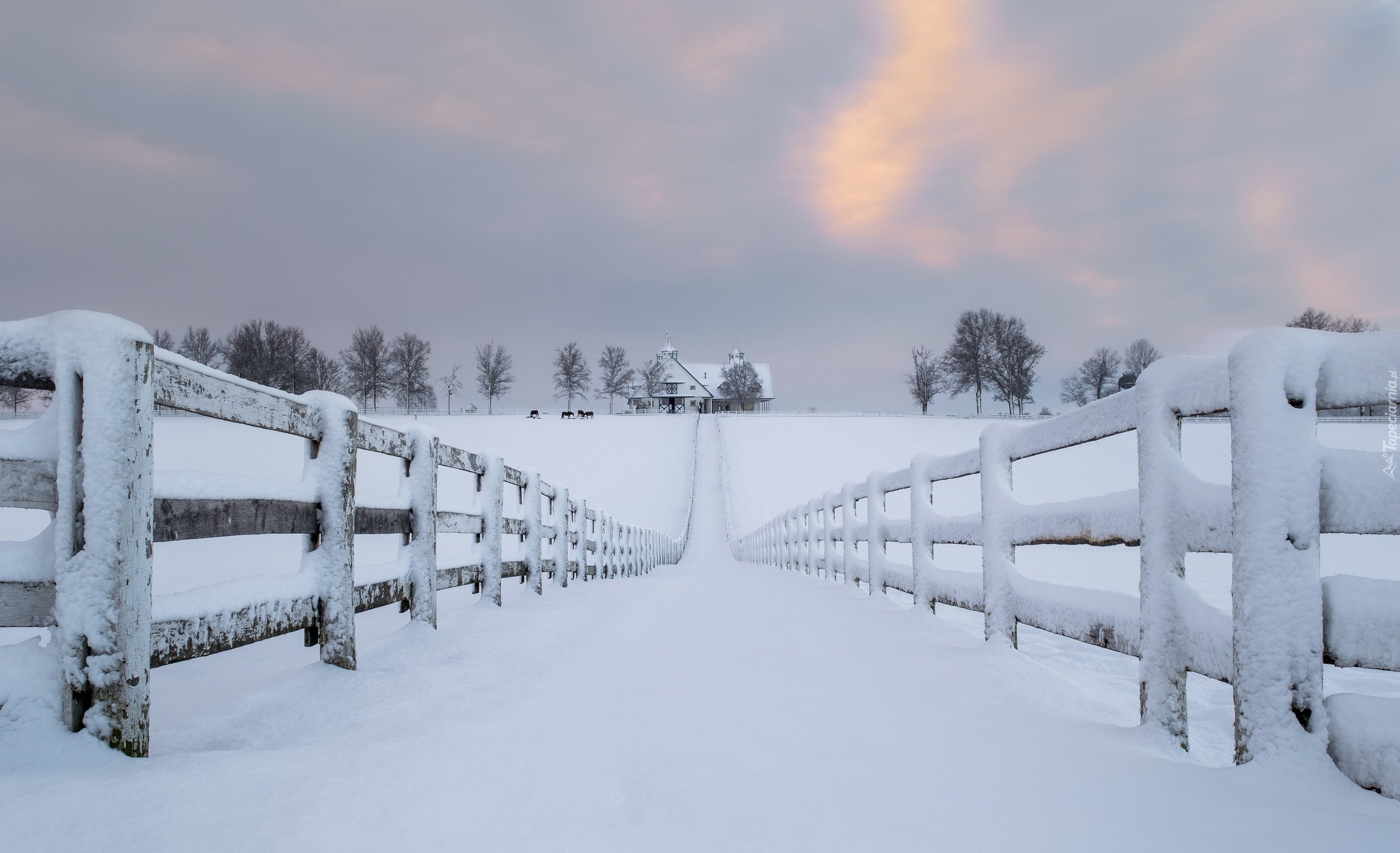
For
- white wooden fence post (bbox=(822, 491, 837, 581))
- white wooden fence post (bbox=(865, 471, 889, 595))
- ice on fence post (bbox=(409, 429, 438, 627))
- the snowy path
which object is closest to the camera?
the snowy path

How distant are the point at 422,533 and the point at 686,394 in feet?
325

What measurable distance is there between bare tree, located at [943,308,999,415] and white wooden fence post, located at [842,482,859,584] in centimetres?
7599

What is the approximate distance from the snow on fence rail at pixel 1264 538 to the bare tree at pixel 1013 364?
79.8 meters

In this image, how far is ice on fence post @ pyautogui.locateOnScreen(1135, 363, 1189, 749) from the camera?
7.32 ft

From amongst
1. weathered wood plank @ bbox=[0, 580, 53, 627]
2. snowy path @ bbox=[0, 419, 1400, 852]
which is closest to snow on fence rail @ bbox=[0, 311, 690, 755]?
weathered wood plank @ bbox=[0, 580, 53, 627]

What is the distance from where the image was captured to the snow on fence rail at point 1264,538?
175 centimetres

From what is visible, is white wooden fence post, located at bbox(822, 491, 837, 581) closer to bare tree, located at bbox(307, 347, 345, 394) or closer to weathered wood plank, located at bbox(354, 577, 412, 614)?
weathered wood plank, located at bbox(354, 577, 412, 614)

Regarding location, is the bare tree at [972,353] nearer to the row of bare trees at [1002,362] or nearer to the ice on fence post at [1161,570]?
the row of bare trees at [1002,362]

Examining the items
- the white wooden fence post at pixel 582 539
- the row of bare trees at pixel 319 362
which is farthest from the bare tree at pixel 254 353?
the white wooden fence post at pixel 582 539

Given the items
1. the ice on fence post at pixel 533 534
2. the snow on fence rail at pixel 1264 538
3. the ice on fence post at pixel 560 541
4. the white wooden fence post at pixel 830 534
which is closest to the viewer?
the snow on fence rail at pixel 1264 538

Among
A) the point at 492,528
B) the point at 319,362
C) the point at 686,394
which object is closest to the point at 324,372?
the point at 319,362

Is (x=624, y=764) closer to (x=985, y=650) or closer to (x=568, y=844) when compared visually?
(x=568, y=844)

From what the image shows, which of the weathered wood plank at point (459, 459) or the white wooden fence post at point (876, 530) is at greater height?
the weathered wood plank at point (459, 459)

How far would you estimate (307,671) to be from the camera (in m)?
2.96
